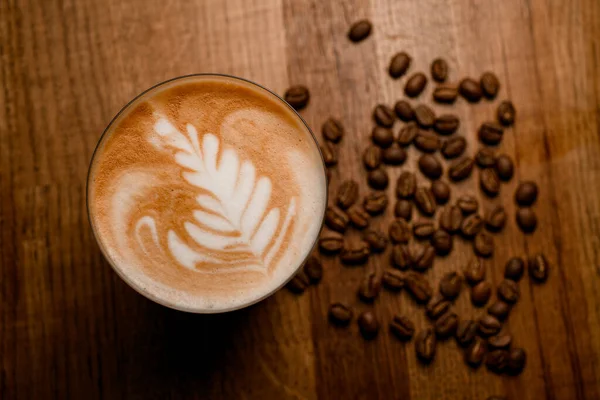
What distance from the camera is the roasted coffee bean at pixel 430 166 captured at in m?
1.41

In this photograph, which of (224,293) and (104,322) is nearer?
(224,293)

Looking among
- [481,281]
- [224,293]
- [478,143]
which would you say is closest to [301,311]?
[224,293]

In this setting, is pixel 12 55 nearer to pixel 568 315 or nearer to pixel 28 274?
pixel 28 274

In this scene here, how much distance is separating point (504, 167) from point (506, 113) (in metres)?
0.12

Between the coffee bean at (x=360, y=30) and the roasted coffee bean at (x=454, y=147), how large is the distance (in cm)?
30

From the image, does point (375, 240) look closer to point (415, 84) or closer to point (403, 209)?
point (403, 209)

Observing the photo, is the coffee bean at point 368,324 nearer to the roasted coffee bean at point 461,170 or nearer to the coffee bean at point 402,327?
the coffee bean at point 402,327

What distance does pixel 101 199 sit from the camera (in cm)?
117

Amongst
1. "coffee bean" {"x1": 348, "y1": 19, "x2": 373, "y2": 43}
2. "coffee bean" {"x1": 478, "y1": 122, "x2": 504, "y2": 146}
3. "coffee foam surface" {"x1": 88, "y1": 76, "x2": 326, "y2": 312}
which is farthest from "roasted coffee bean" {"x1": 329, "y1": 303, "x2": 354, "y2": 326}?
"coffee bean" {"x1": 348, "y1": 19, "x2": 373, "y2": 43}

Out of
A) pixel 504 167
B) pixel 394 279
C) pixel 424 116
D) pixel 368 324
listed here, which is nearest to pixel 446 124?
pixel 424 116

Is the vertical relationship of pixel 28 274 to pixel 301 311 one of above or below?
above

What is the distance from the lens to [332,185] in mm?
1418

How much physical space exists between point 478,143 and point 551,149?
0.17m

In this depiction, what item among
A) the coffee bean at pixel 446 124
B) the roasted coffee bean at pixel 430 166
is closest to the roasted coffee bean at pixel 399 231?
the roasted coffee bean at pixel 430 166
